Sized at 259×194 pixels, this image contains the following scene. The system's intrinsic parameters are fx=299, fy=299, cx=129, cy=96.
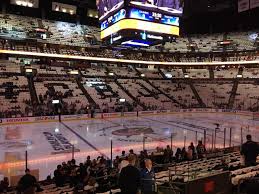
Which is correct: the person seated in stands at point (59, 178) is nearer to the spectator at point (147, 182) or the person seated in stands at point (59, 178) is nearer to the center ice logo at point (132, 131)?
the spectator at point (147, 182)

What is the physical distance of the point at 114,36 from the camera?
58.5 ft

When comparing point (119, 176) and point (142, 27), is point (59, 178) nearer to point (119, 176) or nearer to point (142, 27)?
point (119, 176)

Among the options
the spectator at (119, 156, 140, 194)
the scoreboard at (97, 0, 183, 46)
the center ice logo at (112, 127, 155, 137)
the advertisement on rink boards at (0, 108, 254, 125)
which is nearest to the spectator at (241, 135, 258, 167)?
the spectator at (119, 156, 140, 194)

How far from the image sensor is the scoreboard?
50.9 feet

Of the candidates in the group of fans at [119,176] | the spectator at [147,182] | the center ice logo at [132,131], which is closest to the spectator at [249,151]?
the group of fans at [119,176]

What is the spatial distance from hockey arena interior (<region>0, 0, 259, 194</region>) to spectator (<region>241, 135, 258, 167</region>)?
2 cm

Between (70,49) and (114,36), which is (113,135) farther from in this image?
(70,49)

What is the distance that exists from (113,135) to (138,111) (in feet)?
43.7

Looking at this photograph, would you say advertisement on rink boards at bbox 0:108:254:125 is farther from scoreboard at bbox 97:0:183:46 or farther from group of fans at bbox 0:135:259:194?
group of fans at bbox 0:135:259:194

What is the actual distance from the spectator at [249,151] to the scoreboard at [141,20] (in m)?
10.3

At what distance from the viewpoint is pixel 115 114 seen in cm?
3155

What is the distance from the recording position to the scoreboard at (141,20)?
15516 mm

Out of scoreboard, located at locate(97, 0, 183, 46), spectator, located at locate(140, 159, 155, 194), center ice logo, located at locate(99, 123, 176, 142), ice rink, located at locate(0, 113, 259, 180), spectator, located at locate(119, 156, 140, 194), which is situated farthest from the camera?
center ice logo, located at locate(99, 123, 176, 142)

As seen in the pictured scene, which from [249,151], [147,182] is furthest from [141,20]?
[147,182]
